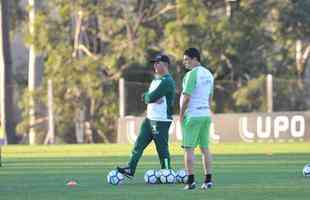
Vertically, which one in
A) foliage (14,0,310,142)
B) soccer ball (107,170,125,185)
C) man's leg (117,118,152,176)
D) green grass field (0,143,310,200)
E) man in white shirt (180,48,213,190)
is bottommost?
green grass field (0,143,310,200)

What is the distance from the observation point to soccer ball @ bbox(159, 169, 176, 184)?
1619 centimetres

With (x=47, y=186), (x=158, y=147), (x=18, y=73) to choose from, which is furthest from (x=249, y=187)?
(x=18, y=73)

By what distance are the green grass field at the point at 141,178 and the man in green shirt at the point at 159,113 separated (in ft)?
1.67

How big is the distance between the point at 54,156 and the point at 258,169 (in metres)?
8.19

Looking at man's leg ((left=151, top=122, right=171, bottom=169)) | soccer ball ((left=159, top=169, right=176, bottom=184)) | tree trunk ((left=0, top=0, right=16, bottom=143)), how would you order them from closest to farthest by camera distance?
soccer ball ((left=159, top=169, right=176, bottom=184)) < man's leg ((left=151, top=122, right=171, bottom=169)) < tree trunk ((left=0, top=0, right=16, bottom=143))

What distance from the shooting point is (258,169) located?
65.2ft

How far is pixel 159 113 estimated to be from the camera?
16.5m

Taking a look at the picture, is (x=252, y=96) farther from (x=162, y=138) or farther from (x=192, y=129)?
(x=192, y=129)

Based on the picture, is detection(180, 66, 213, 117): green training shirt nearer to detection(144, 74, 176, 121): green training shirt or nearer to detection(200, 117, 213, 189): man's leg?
detection(200, 117, 213, 189): man's leg

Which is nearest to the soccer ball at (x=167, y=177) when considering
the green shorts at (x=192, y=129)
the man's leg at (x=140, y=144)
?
the man's leg at (x=140, y=144)

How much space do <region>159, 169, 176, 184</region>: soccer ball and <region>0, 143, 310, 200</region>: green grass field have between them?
28cm

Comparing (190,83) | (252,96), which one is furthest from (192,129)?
(252,96)

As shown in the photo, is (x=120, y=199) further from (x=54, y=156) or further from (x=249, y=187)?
(x=54, y=156)

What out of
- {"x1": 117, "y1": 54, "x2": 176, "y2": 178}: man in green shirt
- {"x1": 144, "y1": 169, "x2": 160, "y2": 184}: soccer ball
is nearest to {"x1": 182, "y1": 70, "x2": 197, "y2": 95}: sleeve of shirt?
{"x1": 117, "y1": 54, "x2": 176, "y2": 178}: man in green shirt
